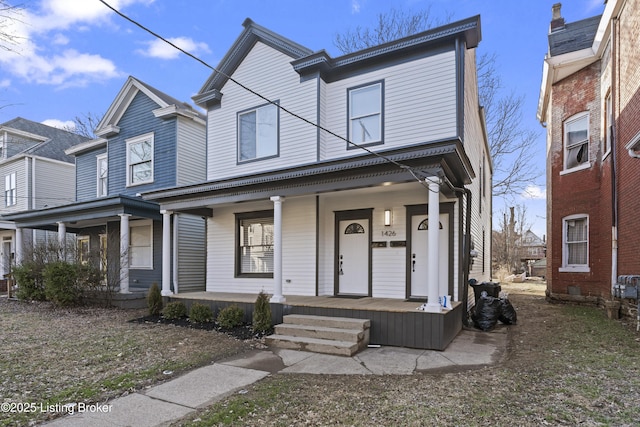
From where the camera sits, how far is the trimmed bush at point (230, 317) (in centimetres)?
800

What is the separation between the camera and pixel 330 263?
30.3 ft

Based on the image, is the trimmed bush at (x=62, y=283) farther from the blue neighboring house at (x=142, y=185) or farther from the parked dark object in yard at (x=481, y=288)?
the parked dark object in yard at (x=481, y=288)

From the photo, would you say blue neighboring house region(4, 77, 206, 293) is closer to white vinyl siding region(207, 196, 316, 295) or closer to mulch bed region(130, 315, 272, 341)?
white vinyl siding region(207, 196, 316, 295)

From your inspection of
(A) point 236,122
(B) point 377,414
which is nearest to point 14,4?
(A) point 236,122

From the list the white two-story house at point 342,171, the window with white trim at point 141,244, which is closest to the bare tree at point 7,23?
the white two-story house at point 342,171

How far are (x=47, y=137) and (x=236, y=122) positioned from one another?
49.7ft

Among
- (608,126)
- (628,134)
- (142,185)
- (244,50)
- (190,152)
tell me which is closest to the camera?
→ (628,134)

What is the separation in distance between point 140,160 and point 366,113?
872cm

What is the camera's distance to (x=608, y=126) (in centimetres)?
972

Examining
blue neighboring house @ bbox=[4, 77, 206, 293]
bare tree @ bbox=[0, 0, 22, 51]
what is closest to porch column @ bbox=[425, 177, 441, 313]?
bare tree @ bbox=[0, 0, 22, 51]

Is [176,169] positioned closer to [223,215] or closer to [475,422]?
[223,215]

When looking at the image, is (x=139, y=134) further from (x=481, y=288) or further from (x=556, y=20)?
(x=556, y=20)

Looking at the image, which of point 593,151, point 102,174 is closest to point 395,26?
point 593,151

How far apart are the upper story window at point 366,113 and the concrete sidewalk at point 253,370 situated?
4.58 meters
